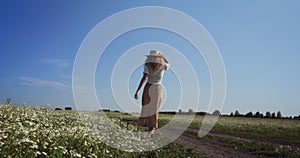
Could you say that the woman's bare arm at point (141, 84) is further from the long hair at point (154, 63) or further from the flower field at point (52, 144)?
the flower field at point (52, 144)

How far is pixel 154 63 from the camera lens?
7395mm

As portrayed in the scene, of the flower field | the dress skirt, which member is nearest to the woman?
the dress skirt

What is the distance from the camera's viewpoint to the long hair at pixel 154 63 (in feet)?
24.2

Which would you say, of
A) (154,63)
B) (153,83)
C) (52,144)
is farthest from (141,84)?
(52,144)

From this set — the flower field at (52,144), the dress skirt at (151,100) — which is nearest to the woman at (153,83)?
the dress skirt at (151,100)

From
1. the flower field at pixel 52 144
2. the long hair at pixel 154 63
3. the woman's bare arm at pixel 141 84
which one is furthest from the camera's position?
the woman's bare arm at pixel 141 84

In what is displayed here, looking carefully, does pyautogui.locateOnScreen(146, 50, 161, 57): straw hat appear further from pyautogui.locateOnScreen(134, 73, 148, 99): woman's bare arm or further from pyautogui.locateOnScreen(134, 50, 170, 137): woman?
pyautogui.locateOnScreen(134, 73, 148, 99): woman's bare arm

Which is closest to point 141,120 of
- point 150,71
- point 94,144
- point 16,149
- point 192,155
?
point 150,71

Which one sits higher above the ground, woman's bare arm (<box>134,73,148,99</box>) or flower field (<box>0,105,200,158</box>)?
woman's bare arm (<box>134,73,148,99</box>)

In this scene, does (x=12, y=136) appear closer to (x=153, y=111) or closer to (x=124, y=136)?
(x=153, y=111)

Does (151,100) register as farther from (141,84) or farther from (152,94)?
(141,84)

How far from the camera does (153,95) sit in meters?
7.43

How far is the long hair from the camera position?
24.2 ft

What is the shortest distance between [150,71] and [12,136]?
333cm
